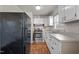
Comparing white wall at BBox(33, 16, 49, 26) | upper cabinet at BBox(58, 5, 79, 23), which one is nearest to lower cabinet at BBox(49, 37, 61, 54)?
upper cabinet at BBox(58, 5, 79, 23)

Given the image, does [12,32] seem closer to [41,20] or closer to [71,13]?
[71,13]

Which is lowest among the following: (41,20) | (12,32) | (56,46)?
(56,46)

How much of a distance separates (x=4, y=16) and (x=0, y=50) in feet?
2.62

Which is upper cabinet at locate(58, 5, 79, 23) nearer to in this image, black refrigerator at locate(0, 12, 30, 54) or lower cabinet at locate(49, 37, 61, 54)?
lower cabinet at locate(49, 37, 61, 54)

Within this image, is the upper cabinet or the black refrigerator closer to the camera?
the upper cabinet

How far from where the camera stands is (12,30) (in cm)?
254

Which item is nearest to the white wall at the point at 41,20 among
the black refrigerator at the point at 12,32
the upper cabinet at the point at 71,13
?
the upper cabinet at the point at 71,13

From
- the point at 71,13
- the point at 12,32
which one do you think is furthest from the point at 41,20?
the point at 71,13

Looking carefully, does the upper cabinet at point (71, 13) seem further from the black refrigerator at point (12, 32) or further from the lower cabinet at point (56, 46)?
the black refrigerator at point (12, 32)

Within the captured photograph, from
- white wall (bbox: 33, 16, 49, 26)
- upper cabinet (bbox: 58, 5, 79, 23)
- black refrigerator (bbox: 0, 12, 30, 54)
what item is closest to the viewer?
upper cabinet (bbox: 58, 5, 79, 23)

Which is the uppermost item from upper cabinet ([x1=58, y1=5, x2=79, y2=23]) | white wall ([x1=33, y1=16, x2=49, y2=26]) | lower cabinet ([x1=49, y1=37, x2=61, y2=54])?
white wall ([x1=33, y1=16, x2=49, y2=26])
